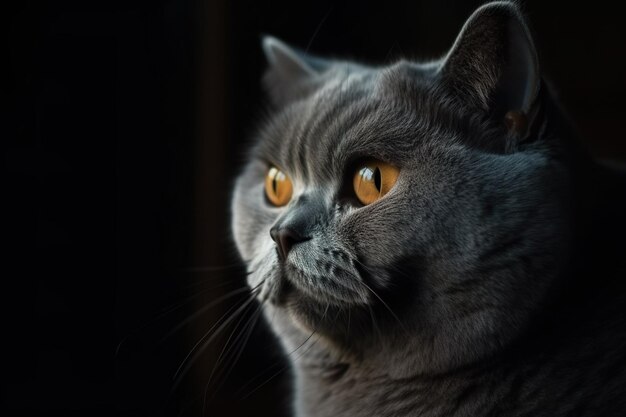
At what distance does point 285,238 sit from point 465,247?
19 cm

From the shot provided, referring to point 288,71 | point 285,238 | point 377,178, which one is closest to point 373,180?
point 377,178

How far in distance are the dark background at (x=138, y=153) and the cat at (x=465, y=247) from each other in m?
0.15

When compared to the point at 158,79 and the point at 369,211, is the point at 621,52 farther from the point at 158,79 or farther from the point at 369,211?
the point at 158,79

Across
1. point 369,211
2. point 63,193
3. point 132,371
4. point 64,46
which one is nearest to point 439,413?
point 369,211

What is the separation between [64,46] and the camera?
2.99ft

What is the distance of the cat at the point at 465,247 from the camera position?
0.71 m

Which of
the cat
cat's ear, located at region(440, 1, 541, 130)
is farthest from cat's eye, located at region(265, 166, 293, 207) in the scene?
cat's ear, located at region(440, 1, 541, 130)

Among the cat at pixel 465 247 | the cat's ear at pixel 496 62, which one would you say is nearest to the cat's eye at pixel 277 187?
the cat at pixel 465 247

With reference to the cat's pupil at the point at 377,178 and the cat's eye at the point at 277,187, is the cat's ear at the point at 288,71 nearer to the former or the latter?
the cat's eye at the point at 277,187

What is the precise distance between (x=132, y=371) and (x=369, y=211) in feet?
1.46

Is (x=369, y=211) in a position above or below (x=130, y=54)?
below

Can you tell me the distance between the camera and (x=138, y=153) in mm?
981

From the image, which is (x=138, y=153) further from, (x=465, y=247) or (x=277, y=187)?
(x=465, y=247)

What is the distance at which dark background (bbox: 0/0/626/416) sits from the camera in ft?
2.96
